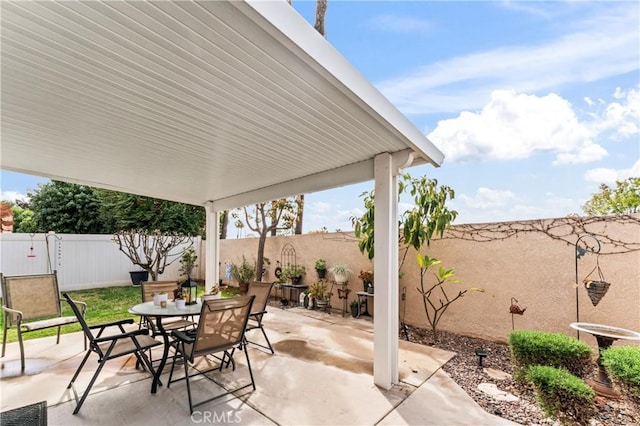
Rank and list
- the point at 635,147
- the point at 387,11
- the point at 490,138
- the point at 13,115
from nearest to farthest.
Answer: the point at 13,115 < the point at 635,147 < the point at 387,11 < the point at 490,138

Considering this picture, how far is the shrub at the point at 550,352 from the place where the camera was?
3145 millimetres

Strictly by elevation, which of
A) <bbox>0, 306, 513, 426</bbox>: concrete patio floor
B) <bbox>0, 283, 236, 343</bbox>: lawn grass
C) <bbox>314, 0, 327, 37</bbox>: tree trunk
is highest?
<bbox>314, 0, 327, 37</bbox>: tree trunk

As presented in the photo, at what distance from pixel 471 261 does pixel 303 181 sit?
3282 mm

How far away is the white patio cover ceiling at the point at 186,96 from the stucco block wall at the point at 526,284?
2.65 m

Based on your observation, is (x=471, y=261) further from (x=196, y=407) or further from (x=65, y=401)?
(x=65, y=401)

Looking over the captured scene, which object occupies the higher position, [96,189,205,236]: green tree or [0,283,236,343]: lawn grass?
[96,189,205,236]: green tree

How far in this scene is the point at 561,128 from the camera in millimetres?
6566

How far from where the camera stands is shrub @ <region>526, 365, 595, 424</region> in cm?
245

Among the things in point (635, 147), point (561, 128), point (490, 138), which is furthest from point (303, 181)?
point (490, 138)

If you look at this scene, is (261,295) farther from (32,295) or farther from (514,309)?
(514,309)

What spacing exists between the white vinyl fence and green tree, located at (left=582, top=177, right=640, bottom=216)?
14.1 meters

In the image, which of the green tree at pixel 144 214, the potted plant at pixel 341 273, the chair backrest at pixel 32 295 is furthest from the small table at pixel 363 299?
the green tree at pixel 144 214

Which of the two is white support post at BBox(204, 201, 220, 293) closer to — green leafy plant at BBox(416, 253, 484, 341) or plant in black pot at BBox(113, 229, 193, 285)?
plant in black pot at BBox(113, 229, 193, 285)

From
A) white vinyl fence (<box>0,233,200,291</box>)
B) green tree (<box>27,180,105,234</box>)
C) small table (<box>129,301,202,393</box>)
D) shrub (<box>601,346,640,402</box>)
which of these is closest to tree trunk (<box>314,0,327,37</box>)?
small table (<box>129,301,202,393</box>)
